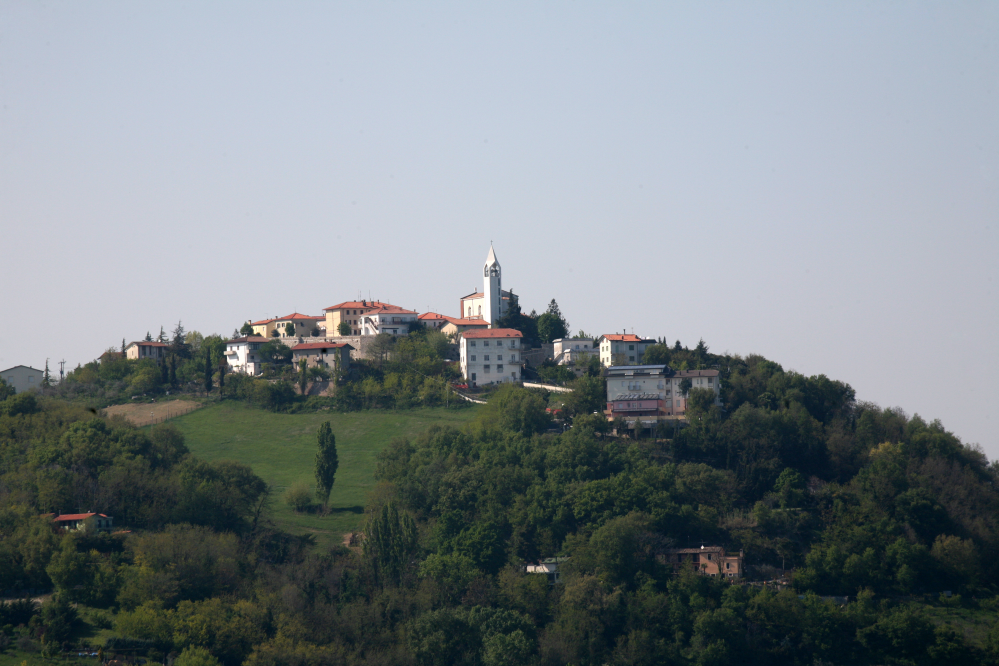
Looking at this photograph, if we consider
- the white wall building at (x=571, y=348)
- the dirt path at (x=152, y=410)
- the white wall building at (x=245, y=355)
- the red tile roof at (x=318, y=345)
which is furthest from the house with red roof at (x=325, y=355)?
the white wall building at (x=571, y=348)

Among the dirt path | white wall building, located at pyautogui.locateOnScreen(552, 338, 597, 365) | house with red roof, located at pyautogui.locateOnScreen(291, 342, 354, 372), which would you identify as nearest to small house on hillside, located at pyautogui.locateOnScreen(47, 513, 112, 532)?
the dirt path

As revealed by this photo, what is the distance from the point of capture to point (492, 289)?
306 ft

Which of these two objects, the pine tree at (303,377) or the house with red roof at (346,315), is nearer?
the pine tree at (303,377)

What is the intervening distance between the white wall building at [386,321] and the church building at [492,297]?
5137 mm

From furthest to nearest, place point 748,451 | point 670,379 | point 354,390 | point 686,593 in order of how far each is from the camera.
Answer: point 354,390
point 670,379
point 748,451
point 686,593

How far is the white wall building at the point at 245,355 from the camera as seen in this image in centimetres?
8788

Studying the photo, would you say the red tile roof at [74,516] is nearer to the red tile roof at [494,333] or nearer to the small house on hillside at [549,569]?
the small house on hillside at [549,569]

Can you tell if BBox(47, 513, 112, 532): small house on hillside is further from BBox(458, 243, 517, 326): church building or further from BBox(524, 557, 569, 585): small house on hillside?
BBox(458, 243, 517, 326): church building

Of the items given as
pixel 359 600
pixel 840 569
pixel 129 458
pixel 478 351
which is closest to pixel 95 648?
pixel 359 600

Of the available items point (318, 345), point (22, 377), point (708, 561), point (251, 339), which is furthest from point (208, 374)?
point (708, 561)

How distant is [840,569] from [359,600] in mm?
23241

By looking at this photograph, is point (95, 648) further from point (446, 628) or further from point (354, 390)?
point (354, 390)

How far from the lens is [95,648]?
4728 centimetres

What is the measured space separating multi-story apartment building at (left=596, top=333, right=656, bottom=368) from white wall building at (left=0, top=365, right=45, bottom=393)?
3935 centimetres
